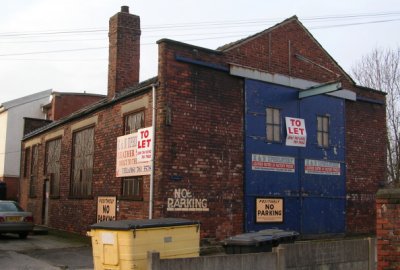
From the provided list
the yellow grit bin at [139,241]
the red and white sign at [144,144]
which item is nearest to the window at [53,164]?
the red and white sign at [144,144]

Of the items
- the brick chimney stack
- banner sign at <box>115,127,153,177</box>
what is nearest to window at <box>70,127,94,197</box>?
the brick chimney stack

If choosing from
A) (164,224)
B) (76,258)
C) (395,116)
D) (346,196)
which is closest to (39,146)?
(76,258)

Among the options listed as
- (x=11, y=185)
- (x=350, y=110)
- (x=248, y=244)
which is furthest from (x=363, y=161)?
(x=11, y=185)

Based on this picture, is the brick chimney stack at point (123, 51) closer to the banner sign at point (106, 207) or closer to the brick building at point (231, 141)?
the brick building at point (231, 141)

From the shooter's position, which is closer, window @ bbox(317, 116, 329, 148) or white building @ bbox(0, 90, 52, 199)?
window @ bbox(317, 116, 329, 148)

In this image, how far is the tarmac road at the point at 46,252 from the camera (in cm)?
1243

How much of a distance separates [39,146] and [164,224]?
17150 millimetres

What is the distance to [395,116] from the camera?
30.8 m

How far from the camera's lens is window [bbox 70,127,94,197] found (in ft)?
60.9

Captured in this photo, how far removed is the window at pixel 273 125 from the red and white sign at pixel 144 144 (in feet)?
13.4

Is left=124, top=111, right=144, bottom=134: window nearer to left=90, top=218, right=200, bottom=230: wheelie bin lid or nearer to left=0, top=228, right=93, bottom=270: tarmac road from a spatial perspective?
left=0, top=228, right=93, bottom=270: tarmac road

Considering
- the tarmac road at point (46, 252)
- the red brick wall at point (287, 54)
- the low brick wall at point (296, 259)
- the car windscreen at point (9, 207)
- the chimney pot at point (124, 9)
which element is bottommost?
the tarmac road at point (46, 252)

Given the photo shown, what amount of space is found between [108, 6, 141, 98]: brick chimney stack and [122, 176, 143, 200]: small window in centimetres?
414

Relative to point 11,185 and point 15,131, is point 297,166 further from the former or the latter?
point 15,131
